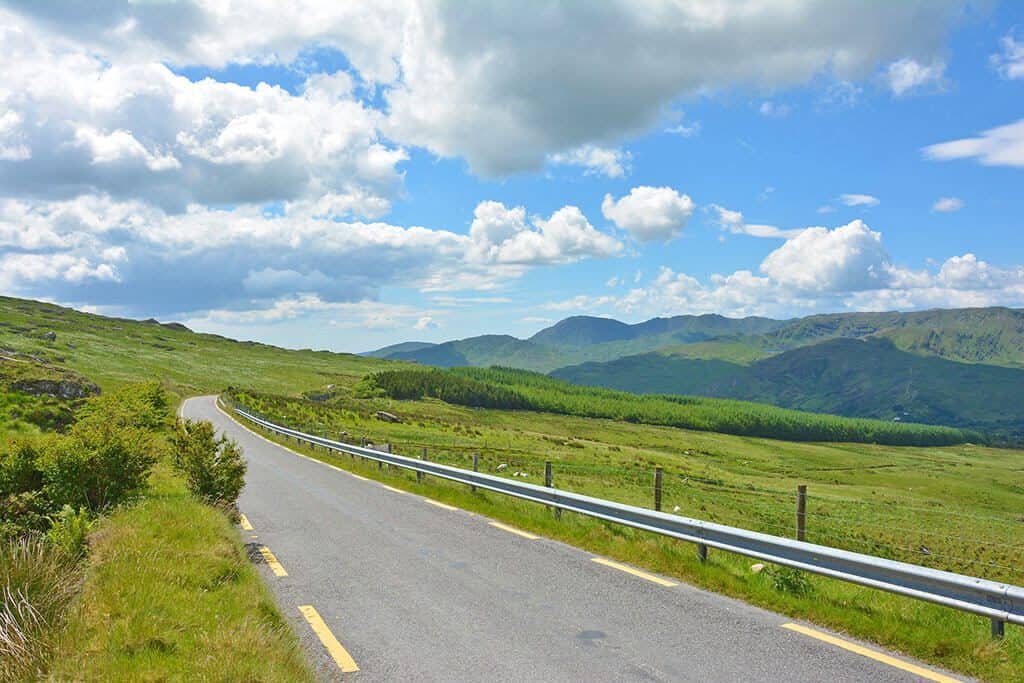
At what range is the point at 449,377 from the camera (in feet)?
588

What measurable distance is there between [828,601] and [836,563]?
0.49m

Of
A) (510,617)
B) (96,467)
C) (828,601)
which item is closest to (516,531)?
(510,617)

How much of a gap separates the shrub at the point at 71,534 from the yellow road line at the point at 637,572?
7305 millimetres

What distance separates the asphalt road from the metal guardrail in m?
1.06

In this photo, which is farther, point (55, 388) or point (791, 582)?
point (55, 388)

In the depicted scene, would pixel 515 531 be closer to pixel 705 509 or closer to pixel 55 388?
pixel 705 509

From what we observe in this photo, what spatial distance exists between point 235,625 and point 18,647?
1749 mm

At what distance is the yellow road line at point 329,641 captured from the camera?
6.30 m

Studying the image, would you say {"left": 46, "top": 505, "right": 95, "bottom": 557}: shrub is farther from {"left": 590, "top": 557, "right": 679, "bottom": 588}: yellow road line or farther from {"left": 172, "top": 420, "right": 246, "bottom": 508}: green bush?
{"left": 590, "top": 557, "right": 679, "bottom": 588}: yellow road line

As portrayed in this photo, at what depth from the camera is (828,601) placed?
8.16 m

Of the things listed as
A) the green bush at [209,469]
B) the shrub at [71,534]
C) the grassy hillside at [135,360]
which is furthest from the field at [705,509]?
the grassy hillside at [135,360]

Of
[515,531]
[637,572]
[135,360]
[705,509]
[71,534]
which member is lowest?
[705,509]

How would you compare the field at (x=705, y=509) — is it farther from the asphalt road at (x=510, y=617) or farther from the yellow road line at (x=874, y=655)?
the asphalt road at (x=510, y=617)

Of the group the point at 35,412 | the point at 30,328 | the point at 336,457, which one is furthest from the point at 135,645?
the point at 30,328
